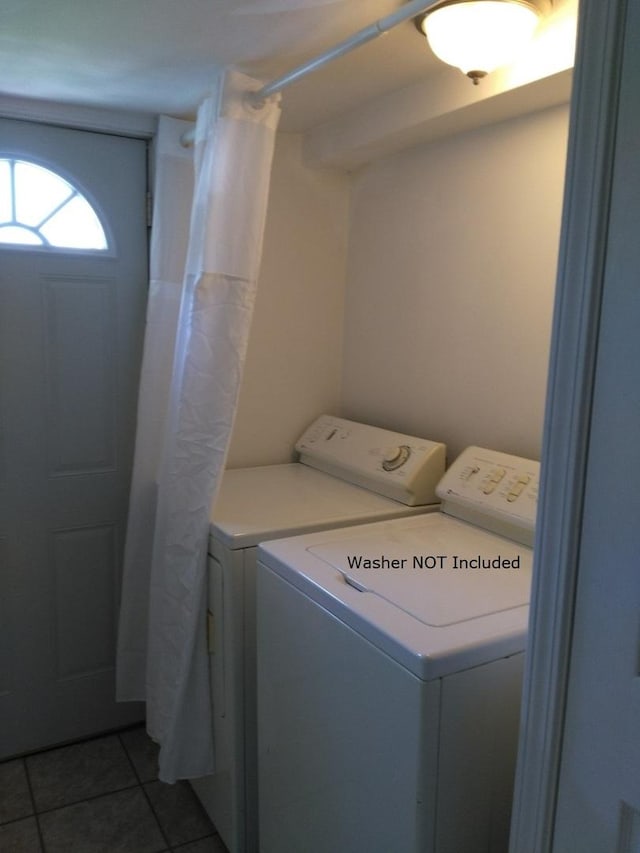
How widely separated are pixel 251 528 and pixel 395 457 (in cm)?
55

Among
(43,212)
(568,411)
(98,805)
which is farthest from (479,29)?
(98,805)

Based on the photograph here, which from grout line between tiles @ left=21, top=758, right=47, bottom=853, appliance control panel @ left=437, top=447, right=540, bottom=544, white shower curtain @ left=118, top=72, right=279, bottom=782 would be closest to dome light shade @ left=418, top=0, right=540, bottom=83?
white shower curtain @ left=118, top=72, right=279, bottom=782

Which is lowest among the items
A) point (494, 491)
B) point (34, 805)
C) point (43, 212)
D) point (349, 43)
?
point (34, 805)

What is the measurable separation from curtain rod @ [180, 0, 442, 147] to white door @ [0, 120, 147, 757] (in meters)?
0.71

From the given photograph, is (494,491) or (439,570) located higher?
(494,491)

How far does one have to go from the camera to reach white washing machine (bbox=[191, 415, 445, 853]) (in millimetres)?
1660

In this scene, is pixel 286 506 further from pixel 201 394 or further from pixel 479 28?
pixel 479 28

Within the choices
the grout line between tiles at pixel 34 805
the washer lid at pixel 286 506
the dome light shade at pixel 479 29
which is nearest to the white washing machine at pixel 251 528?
the washer lid at pixel 286 506

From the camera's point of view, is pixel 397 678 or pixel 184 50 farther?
pixel 184 50

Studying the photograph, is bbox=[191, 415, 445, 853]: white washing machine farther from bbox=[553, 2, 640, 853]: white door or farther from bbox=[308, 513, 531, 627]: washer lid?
bbox=[553, 2, 640, 853]: white door

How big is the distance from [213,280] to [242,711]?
1091 mm

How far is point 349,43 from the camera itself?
1322 mm

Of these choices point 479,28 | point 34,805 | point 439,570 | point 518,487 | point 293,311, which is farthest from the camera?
point 293,311

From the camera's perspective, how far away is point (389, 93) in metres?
1.84
